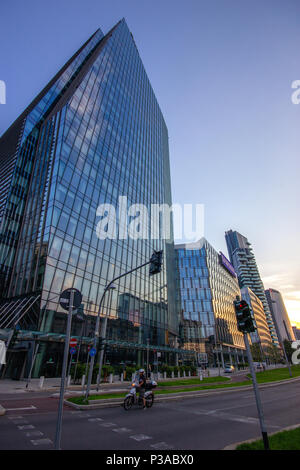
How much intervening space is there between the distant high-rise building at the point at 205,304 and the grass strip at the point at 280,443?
68847 mm

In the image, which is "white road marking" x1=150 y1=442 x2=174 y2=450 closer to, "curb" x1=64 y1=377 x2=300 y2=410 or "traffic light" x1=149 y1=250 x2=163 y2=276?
"traffic light" x1=149 y1=250 x2=163 y2=276

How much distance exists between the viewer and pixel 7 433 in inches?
268

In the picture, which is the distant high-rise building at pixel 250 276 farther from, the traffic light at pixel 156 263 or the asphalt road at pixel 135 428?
the traffic light at pixel 156 263

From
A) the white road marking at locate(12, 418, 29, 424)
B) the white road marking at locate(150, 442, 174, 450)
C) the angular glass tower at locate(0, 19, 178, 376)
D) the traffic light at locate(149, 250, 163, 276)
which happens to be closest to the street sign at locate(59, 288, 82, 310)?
the white road marking at locate(150, 442, 174, 450)

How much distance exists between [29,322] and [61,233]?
1067 centimetres

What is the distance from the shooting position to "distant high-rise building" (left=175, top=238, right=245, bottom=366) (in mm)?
70562

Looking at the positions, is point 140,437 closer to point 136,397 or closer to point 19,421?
point 19,421

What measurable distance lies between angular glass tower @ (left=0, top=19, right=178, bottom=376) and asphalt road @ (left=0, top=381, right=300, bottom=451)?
14.0 m

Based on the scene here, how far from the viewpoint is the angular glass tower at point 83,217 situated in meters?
26.4

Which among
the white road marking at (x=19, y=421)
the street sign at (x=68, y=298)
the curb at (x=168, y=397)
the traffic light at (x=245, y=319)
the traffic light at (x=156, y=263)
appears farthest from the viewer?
the curb at (x=168, y=397)

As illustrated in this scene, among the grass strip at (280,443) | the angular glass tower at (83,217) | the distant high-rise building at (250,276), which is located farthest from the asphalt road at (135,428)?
the distant high-rise building at (250,276)

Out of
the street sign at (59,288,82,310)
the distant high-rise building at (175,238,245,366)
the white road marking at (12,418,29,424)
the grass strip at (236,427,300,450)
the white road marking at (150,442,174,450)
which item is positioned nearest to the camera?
the grass strip at (236,427,300,450)

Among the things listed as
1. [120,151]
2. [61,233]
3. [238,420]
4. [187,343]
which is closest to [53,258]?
[61,233]
